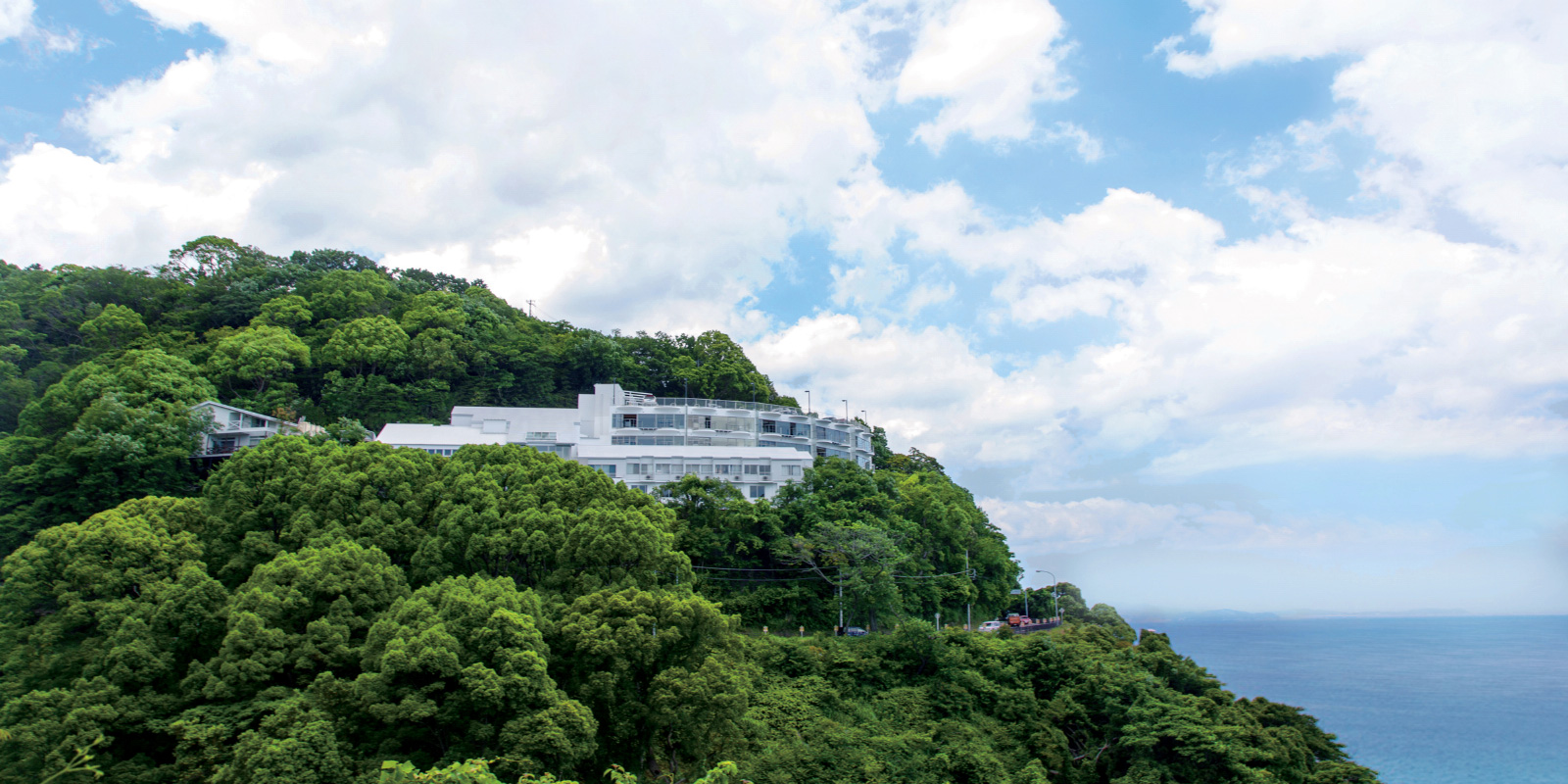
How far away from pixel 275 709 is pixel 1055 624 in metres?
36.5

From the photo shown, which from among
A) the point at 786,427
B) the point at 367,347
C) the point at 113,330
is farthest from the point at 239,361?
the point at 786,427

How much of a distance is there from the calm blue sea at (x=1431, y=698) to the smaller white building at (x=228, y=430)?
48576mm

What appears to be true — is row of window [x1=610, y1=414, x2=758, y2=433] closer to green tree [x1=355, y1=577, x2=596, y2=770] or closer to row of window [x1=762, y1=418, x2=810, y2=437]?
row of window [x1=762, y1=418, x2=810, y2=437]

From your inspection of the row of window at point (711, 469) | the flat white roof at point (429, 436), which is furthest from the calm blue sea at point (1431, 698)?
the flat white roof at point (429, 436)

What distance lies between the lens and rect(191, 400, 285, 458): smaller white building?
3647 cm

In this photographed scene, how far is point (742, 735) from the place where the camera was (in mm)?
22000

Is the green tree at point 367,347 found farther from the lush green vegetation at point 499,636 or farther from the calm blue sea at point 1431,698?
the calm blue sea at point 1431,698

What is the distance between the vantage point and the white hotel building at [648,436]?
41.4m

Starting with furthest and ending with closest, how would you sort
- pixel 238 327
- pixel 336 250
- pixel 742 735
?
pixel 336 250 → pixel 238 327 → pixel 742 735

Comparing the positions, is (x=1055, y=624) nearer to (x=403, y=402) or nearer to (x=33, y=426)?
(x=403, y=402)

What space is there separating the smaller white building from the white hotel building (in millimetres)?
4793

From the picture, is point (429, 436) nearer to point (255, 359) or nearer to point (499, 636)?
point (255, 359)

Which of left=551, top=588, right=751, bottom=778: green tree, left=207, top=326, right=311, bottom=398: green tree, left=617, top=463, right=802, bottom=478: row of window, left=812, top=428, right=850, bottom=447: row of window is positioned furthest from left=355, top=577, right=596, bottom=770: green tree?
left=812, top=428, right=850, bottom=447: row of window

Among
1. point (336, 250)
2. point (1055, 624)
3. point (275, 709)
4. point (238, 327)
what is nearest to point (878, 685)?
point (275, 709)
